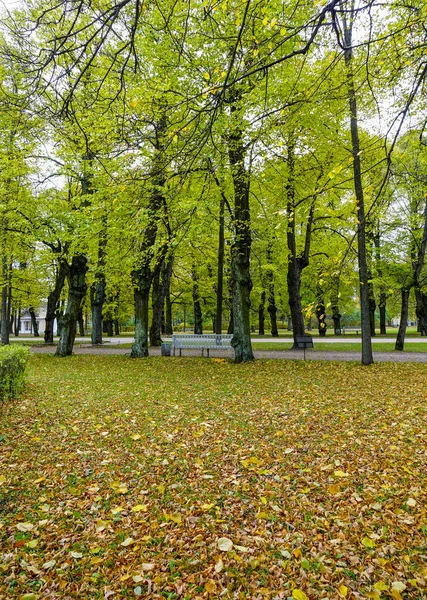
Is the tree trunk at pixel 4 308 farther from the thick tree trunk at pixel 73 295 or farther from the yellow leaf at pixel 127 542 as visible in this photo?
the yellow leaf at pixel 127 542

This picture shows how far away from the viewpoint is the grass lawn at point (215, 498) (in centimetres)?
251

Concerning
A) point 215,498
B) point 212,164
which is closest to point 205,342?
point 212,164

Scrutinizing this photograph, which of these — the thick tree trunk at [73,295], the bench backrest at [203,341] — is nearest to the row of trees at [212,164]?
the thick tree trunk at [73,295]

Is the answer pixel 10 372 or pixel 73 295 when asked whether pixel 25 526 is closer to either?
pixel 10 372

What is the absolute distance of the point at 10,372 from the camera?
284 inches

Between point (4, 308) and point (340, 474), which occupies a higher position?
point (4, 308)

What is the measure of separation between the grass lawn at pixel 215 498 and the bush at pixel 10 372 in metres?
0.41

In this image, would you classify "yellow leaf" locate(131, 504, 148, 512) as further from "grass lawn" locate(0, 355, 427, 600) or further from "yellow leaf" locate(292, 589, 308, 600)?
"yellow leaf" locate(292, 589, 308, 600)

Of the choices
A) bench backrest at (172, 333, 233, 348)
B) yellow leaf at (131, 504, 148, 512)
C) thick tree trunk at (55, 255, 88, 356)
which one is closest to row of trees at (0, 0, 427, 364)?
thick tree trunk at (55, 255, 88, 356)

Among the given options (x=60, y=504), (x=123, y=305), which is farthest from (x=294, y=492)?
(x=123, y=305)

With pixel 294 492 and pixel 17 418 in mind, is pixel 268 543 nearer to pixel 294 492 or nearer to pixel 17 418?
pixel 294 492

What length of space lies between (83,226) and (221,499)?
8.63 m

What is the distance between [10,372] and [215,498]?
17.9ft

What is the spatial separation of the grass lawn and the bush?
41cm
